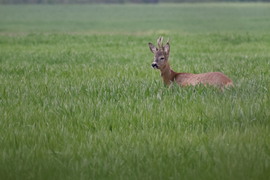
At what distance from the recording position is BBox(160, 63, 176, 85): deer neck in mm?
11188

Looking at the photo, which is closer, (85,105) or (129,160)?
(129,160)

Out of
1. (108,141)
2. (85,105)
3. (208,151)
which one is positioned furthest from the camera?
(85,105)

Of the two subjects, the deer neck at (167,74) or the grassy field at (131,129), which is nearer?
the grassy field at (131,129)

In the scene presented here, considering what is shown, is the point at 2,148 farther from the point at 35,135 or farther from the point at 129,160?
the point at 129,160

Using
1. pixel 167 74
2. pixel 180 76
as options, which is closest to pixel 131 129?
pixel 180 76

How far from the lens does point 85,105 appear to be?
8.80 meters

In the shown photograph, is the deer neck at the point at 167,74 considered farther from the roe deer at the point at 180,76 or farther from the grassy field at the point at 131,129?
the grassy field at the point at 131,129

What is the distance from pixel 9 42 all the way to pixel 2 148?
23735mm

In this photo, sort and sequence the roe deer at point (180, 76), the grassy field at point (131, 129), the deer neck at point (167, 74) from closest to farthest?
1. the grassy field at point (131, 129)
2. the roe deer at point (180, 76)
3. the deer neck at point (167, 74)

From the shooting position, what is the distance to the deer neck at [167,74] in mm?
11188

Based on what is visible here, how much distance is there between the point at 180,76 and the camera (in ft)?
36.2

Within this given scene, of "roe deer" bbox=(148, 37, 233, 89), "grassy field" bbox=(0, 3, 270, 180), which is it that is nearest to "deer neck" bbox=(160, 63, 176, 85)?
"roe deer" bbox=(148, 37, 233, 89)

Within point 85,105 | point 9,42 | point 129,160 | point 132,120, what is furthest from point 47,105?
point 9,42

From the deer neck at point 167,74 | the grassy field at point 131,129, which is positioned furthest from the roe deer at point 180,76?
the grassy field at point 131,129
